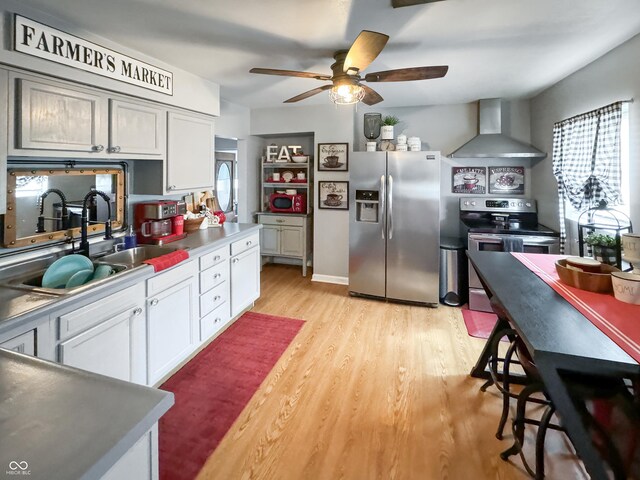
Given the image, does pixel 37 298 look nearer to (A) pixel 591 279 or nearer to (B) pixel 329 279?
(A) pixel 591 279

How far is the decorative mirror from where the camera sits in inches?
77.6

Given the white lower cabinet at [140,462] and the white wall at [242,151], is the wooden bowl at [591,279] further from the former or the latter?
the white wall at [242,151]

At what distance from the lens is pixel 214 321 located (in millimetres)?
2887

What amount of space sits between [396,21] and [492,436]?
2438 mm

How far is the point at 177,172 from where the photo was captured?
294 cm

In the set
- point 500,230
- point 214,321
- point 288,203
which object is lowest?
point 214,321

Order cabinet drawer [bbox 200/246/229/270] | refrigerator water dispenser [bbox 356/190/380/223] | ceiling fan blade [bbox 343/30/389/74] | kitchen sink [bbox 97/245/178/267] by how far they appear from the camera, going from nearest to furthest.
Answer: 1. ceiling fan blade [bbox 343/30/389/74]
2. kitchen sink [bbox 97/245/178/267]
3. cabinet drawer [bbox 200/246/229/270]
4. refrigerator water dispenser [bbox 356/190/380/223]

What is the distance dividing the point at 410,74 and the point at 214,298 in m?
2.24

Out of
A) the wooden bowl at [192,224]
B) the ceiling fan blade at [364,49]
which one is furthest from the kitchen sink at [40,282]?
the ceiling fan blade at [364,49]

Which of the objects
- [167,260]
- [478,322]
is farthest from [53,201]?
[478,322]

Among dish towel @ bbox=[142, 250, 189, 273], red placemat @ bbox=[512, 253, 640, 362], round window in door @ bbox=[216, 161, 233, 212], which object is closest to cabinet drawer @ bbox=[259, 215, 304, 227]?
round window in door @ bbox=[216, 161, 233, 212]

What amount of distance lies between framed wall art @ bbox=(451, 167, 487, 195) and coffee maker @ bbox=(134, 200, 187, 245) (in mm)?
3323

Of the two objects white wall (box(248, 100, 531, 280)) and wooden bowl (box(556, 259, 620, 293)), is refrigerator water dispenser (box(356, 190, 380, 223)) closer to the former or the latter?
white wall (box(248, 100, 531, 280))

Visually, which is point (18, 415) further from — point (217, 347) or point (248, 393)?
point (217, 347)
